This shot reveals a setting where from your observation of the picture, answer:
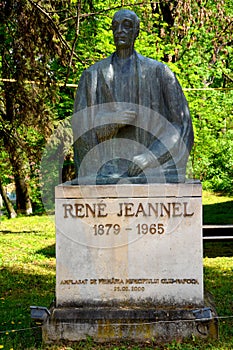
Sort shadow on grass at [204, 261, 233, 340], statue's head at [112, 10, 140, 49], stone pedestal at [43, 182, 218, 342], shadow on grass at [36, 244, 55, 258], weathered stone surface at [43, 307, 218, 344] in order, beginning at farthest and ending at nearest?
shadow on grass at [36, 244, 55, 258]
shadow on grass at [204, 261, 233, 340]
statue's head at [112, 10, 140, 49]
stone pedestal at [43, 182, 218, 342]
weathered stone surface at [43, 307, 218, 344]

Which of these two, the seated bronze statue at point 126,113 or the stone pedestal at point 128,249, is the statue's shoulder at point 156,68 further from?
the stone pedestal at point 128,249

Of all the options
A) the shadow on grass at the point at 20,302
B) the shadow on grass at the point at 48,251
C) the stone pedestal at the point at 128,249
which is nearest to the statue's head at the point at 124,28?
the stone pedestal at the point at 128,249

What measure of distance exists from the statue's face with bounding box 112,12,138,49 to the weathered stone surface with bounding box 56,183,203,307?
1.53 m

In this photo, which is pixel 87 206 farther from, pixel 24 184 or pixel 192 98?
pixel 24 184

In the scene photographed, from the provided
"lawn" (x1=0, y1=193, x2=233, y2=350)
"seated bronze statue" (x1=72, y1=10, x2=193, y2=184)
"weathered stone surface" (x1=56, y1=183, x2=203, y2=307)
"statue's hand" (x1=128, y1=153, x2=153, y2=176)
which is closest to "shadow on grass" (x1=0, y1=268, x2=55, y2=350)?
"lawn" (x1=0, y1=193, x2=233, y2=350)

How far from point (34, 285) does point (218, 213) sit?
11392mm

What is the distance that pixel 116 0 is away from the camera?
566 inches

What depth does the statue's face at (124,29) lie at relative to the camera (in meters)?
5.61

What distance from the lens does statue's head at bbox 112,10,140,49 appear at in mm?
5609

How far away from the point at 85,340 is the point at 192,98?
1149 cm

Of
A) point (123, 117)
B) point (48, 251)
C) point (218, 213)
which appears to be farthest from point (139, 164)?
point (218, 213)

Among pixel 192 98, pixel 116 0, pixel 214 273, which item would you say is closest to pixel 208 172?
pixel 192 98

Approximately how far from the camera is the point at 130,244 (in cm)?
528

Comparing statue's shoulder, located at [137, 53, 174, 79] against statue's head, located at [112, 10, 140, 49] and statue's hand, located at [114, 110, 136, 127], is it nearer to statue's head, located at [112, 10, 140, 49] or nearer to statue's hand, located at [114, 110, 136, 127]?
statue's head, located at [112, 10, 140, 49]
